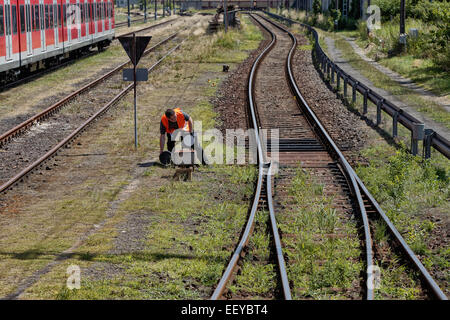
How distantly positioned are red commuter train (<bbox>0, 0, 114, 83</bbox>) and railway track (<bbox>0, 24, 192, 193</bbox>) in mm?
2463

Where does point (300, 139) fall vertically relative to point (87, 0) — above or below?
below

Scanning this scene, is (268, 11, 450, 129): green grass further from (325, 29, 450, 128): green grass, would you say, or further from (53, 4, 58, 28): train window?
(53, 4, 58, 28): train window

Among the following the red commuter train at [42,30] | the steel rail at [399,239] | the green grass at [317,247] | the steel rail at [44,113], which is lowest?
the green grass at [317,247]

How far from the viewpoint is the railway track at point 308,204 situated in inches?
316

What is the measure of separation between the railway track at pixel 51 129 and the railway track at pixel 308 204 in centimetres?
439

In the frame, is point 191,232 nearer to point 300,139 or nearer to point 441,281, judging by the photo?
point 441,281

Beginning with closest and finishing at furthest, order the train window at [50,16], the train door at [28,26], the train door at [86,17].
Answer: the train door at [28,26] → the train window at [50,16] → the train door at [86,17]

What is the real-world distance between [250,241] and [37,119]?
11.0 meters

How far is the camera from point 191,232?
33.0 ft

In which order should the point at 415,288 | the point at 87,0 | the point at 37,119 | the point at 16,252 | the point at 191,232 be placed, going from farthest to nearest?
the point at 87,0
the point at 37,119
the point at 191,232
the point at 16,252
the point at 415,288

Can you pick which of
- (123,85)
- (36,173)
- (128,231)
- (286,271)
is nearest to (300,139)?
(36,173)

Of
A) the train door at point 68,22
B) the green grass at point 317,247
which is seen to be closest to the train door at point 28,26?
the train door at point 68,22

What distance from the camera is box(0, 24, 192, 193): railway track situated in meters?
14.0

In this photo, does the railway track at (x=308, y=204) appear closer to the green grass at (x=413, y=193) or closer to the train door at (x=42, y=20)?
the green grass at (x=413, y=193)
